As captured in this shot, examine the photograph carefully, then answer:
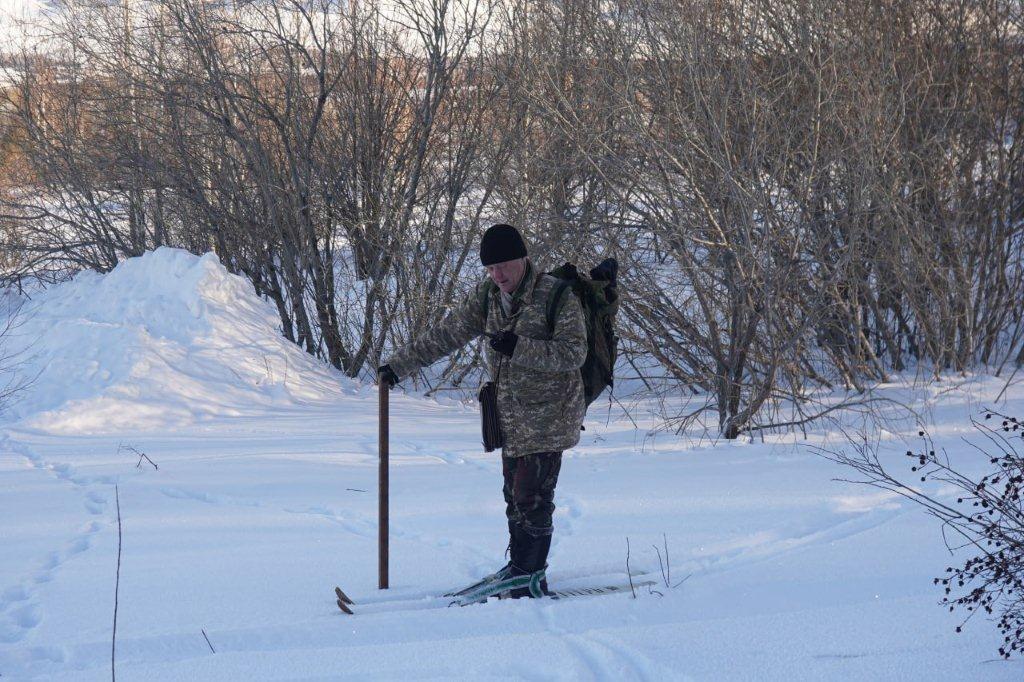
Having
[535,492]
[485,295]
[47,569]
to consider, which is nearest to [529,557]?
[535,492]

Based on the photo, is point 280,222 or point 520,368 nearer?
point 520,368

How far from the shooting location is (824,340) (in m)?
8.99

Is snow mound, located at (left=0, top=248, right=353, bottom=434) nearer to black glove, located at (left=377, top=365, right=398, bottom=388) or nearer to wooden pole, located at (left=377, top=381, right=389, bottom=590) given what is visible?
wooden pole, located at (left=377, top=381, right=389, bottom=590)

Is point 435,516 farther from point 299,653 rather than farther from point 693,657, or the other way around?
point 693,657

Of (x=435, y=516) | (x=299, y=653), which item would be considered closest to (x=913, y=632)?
(x=299, y=653)

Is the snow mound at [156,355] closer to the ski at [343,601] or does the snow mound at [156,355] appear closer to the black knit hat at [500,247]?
the ski at [343,601]

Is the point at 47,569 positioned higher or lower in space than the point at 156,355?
lower

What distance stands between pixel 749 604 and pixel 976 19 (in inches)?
307

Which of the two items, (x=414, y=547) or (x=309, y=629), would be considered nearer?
(x=309, y=629)

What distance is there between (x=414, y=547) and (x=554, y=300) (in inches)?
68.7

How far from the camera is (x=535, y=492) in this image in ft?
13.5

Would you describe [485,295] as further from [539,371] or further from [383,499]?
[383,499]

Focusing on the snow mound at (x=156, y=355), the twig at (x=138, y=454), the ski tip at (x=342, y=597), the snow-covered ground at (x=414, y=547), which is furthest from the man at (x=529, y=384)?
the snow mound at (x=156, y=355)

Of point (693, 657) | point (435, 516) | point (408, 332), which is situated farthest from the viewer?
point (408, 332)
